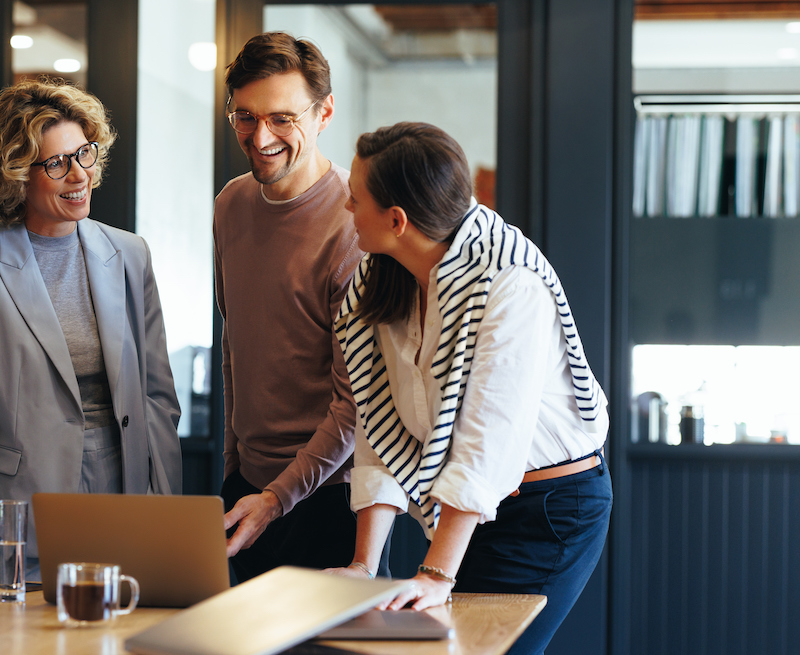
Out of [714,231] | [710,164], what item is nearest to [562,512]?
[714,231]

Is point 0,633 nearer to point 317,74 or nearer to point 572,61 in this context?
point 317,74

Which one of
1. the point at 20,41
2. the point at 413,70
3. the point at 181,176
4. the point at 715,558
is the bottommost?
the point at 715,558

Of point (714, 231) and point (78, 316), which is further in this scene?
point (714, 231)

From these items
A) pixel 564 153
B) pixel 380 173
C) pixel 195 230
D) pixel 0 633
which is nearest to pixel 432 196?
pixel 380 173

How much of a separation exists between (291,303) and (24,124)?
0.75 metres

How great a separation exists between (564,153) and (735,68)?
66cm

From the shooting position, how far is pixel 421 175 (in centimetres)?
149

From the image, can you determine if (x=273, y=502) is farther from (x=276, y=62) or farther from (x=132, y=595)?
(x=276, y=62)

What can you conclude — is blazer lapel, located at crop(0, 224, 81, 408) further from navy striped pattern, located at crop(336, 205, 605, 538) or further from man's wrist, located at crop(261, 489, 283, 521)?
navy striped pattern, located at crop(336, 205, 605, 538)

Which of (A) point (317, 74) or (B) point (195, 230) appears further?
(B) point (195, 230)

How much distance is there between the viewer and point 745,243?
2.90 m

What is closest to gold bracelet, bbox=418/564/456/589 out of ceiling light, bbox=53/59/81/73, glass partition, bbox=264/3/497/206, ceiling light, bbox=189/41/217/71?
glass partition, bbox=264/3/497/206

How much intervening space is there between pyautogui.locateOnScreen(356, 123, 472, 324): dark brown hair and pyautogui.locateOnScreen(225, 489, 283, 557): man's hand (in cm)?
62

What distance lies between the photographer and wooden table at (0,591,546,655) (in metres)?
1.09
